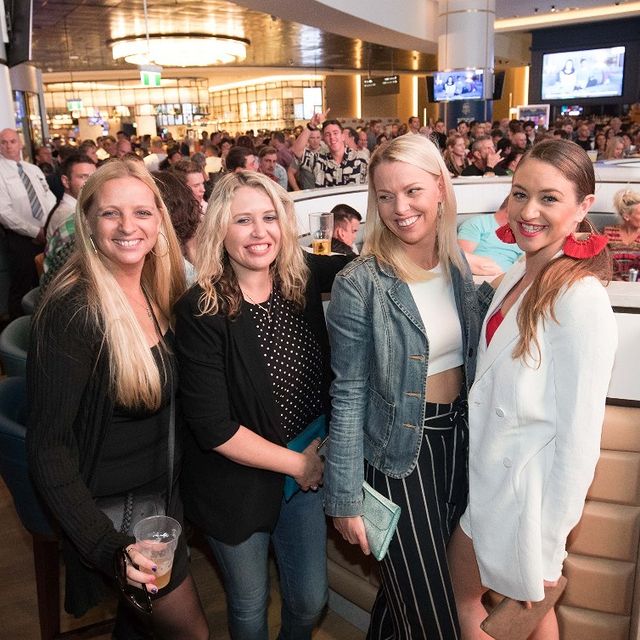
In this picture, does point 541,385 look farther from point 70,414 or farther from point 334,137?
point 334,137

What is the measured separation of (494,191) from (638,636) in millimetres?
4904

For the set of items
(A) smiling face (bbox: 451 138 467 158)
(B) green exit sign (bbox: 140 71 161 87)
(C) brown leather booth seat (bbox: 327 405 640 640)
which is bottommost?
(C) brown leather booth seat (bbox: 327 405 640 640)

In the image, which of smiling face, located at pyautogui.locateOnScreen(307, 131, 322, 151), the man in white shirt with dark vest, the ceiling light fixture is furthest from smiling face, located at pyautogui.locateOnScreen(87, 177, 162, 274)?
the ceiling light fixture

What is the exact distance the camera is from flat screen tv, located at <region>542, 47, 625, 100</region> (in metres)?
17.6

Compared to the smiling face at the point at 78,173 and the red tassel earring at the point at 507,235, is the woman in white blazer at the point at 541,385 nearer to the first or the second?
the red tassel earring at the point at 507,235

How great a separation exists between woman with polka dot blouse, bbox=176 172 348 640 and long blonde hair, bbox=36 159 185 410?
0.10 meters

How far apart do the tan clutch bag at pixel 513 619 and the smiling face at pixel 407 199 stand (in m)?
0.89

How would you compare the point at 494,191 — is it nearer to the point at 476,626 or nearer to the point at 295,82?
the point at 476,626

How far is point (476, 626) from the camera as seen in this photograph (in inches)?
65.7

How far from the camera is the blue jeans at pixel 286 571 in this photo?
1.71m

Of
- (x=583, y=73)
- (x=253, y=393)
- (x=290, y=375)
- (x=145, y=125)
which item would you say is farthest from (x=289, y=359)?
(x=145, y=125)

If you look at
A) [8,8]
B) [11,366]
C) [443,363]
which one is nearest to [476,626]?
Answer: [443,363]

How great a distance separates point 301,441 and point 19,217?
15.9 feet

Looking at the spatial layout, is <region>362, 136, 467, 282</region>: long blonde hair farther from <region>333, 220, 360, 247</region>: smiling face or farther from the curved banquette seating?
<region>333, 220, 360, 247</region>: smiling face
